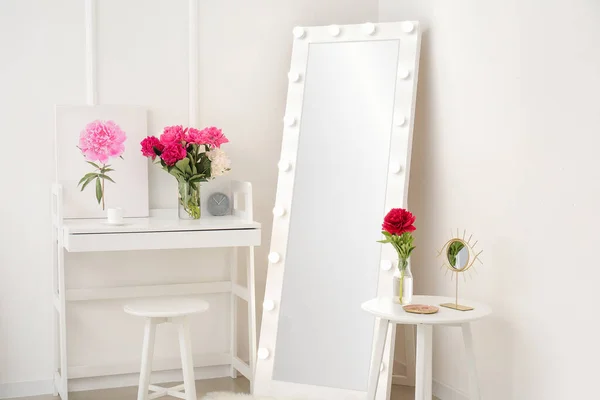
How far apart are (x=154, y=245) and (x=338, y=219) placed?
2.77ft

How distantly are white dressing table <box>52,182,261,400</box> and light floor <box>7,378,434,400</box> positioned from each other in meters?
0.08

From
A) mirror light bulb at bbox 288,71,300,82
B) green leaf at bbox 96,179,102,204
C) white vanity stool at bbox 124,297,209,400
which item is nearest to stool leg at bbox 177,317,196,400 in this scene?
white vanity stool at bbox 124,297,209,400

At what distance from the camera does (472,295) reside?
3.30 metres

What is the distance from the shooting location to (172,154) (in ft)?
11.6

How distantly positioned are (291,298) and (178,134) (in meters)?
0.93

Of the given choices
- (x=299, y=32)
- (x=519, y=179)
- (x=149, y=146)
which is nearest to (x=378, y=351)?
(x=519, y=179)

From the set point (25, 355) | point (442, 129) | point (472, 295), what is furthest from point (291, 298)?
point (25, 355)

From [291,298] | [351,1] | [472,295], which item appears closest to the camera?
[472,295]

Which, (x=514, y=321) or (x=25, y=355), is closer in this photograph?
(x=514, y=321)

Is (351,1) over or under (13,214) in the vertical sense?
over

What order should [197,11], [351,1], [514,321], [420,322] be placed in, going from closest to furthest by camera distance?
[420,322], [514,321], [197,11], [351,1]

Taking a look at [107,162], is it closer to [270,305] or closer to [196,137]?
[196,137]

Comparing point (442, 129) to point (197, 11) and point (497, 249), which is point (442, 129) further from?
point (197, 11)

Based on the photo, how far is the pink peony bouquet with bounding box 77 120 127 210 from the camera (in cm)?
347
